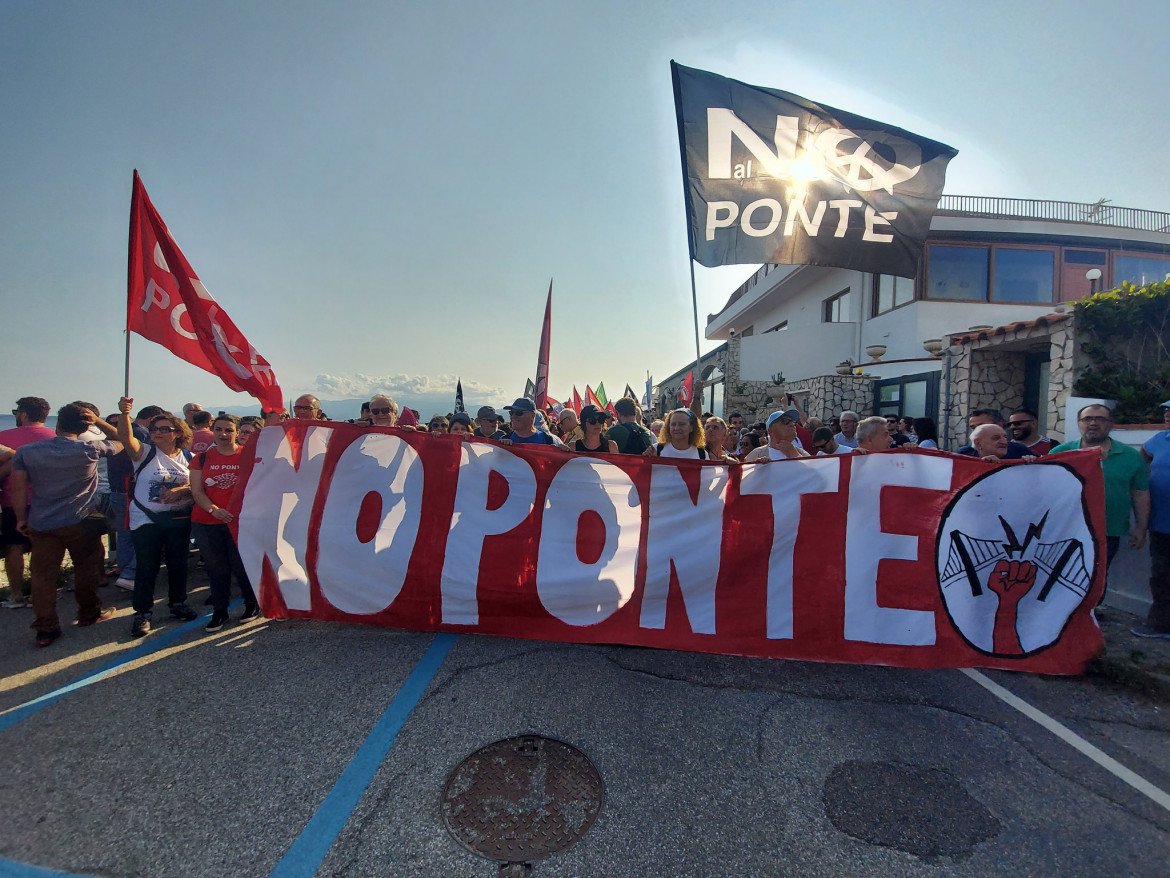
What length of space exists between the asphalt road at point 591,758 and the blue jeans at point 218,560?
1.68 ft

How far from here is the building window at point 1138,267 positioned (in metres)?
14.9

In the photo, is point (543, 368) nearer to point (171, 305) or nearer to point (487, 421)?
point (487, 421)

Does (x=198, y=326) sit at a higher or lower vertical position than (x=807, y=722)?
higher

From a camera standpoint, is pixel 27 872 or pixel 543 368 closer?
pixel 27 872

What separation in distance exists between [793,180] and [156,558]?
717 cm

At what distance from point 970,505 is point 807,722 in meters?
1.93

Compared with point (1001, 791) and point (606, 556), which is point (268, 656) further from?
point (1001, 791)

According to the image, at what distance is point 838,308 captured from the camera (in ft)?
61.5

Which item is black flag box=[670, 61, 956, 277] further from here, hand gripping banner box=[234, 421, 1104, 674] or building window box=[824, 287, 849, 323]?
building window box=[824, 287, 849, 323]

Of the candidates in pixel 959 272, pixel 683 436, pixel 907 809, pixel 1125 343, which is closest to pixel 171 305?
pixel 683 436

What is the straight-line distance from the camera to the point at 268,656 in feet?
12.6

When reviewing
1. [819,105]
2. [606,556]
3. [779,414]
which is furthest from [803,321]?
[606,556]

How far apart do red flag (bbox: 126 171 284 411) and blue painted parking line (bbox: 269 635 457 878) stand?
493 cm

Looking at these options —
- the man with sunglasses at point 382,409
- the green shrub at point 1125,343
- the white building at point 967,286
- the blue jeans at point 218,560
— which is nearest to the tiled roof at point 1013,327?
the green shrub at point 1125,343
